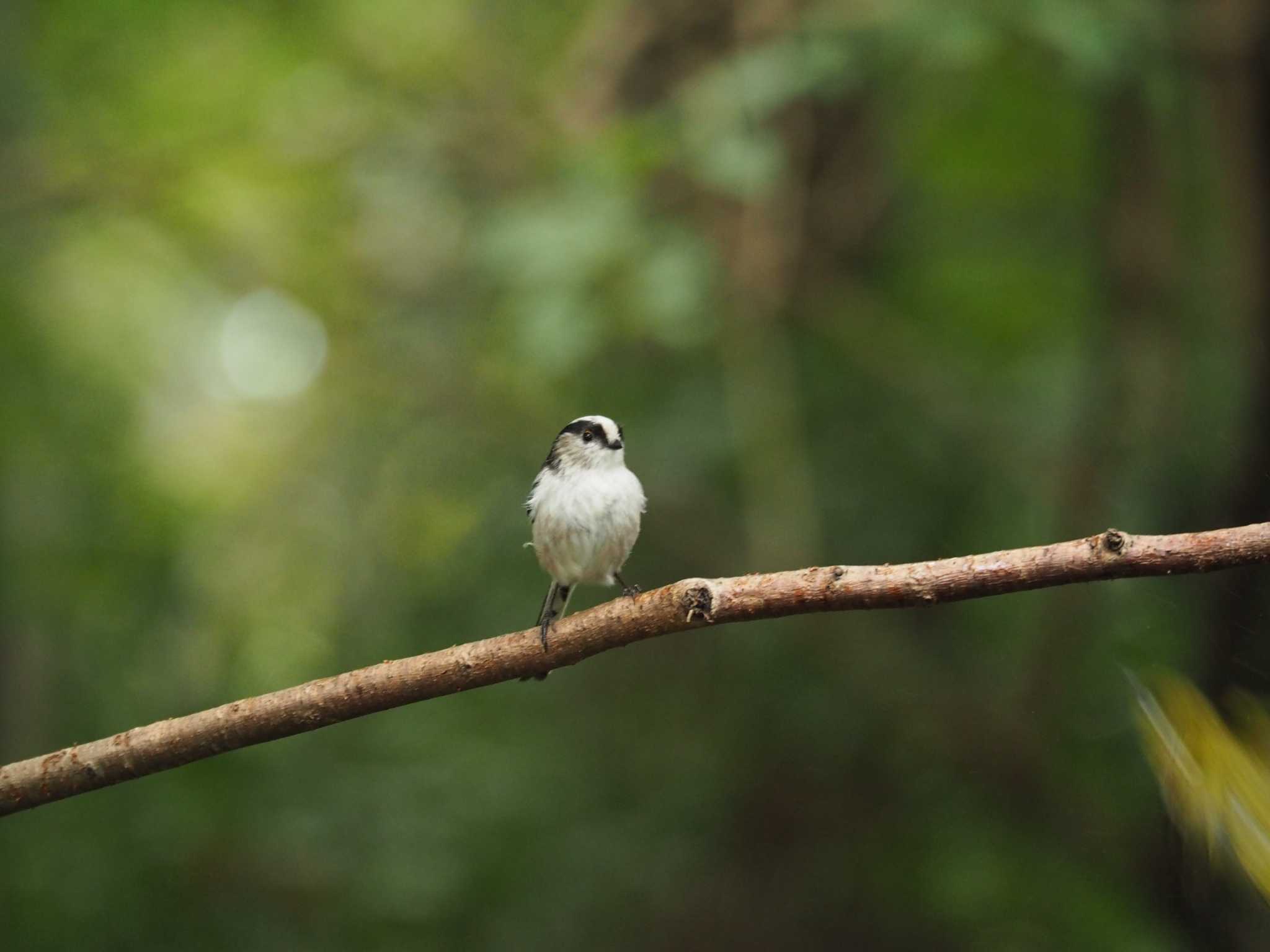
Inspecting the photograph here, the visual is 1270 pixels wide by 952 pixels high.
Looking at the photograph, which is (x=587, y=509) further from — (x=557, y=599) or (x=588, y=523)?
(x=557, y=599)

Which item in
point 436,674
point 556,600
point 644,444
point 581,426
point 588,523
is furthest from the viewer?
point 644,444

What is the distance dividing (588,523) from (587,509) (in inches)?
1.5

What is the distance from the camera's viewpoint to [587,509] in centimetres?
316

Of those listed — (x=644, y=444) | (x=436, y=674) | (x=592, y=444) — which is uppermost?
(x=644, y=444)

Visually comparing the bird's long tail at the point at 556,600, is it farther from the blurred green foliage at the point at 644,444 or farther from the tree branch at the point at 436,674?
the tree branch at the point at 436,674

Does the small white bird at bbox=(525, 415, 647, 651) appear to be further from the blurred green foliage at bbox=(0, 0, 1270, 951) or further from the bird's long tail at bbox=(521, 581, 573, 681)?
the blurred green foliage at bbox=(0, 0, 1270, 951)

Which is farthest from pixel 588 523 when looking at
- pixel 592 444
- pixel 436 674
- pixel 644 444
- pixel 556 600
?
pixel 644 444

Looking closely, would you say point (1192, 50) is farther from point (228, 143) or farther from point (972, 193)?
point (228, 143)

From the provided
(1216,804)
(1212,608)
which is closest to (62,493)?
(1212,608)

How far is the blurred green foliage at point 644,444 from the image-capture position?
3986mm

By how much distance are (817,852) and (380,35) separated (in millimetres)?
4371

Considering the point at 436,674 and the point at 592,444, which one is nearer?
the point at 436,674

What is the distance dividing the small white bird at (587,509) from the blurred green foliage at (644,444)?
379 millimetres

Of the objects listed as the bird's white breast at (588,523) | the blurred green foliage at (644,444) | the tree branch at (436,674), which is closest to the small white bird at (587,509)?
the bird's white breast at (588,523)
